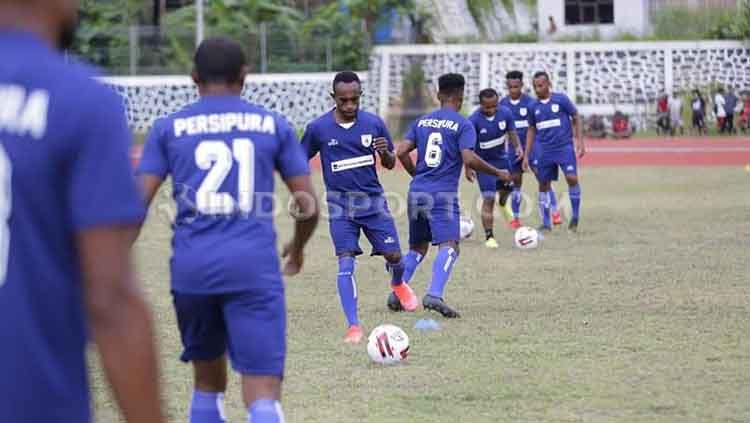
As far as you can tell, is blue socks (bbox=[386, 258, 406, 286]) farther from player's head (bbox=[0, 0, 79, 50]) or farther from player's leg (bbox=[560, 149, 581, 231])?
player's head (bbox=[0, 0, 79, 50])

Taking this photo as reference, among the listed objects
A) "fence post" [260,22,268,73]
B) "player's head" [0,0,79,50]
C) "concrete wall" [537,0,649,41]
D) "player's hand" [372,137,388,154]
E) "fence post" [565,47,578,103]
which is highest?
"concrete wall" [537,0,649,41]

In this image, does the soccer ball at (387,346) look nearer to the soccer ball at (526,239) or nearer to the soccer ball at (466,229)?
the soccer ball at (526,239)

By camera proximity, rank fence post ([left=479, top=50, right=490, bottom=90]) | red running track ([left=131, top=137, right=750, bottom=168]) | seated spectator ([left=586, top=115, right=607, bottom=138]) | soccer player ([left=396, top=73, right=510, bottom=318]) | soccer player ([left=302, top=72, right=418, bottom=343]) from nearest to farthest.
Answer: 1. soccer player ([left=302, top=72, right=418, bottom=343])
2. soccer player ([left=396, top=73, right=510, bottom=318])
3. red running track ([left=131, top=137, right=750, bottom=168])
4. seated spectator ([left=586, top=115, right=607, bottom=138])
5. fence post ([left=479, top=50, right=490, bottom=90])

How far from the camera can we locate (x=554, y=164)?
67.4 feet

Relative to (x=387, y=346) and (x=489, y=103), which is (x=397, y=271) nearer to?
(x=387, y=346)

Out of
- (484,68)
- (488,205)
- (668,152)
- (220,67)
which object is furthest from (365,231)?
(484,68)

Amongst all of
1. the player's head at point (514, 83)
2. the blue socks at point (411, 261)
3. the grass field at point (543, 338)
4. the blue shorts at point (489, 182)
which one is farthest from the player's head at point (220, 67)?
the player's head at point (514, 83)

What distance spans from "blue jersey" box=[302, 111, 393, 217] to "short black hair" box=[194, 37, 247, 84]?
495 centimetres

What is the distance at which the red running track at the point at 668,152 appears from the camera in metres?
34.2

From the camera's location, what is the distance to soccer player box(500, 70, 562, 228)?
20.1 m

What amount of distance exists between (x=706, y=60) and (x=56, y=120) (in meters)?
44.3

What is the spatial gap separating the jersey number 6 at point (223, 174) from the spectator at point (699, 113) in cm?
3800

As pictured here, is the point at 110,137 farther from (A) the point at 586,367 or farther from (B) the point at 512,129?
(B) the point at 512,129

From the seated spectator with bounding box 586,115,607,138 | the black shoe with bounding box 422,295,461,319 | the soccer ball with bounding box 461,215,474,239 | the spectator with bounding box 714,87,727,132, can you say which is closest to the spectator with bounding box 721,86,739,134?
the spectator with bounding box 714,87,727,132
